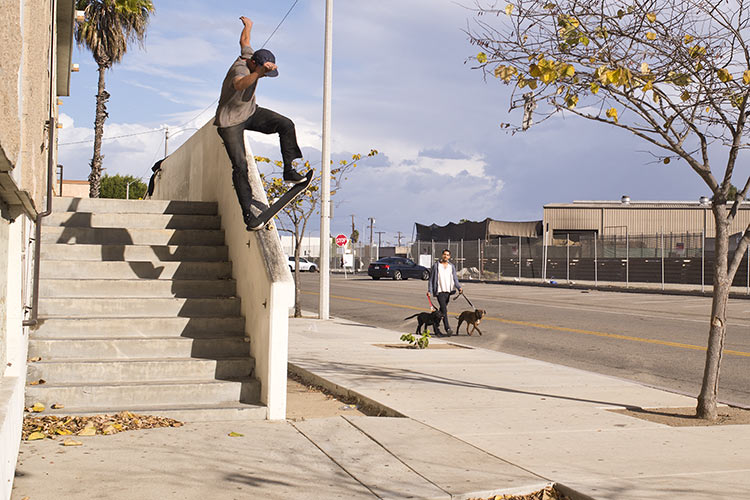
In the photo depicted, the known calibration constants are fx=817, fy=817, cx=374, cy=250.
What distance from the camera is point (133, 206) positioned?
10633mm

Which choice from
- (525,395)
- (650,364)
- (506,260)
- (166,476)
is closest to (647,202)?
(506,260)

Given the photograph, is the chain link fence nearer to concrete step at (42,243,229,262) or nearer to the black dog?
the black dog

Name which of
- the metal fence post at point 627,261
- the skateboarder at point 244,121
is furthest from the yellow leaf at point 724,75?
the metal fence post at point 627,261

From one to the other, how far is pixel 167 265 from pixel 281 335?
2502mm

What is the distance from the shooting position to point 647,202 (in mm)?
67000

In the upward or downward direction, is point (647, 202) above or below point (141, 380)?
above

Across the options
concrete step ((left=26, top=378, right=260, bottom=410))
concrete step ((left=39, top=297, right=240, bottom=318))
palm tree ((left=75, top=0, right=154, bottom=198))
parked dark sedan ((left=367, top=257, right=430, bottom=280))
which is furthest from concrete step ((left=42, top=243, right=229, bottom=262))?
parked dark sedan ((left=367, top=257, right=430, bottom=280))

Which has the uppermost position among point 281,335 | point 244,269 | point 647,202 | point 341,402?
point 647,202

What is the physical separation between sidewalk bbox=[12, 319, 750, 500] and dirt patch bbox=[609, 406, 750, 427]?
0.27 m

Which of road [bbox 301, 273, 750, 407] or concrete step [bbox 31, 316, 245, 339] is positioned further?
road [bbox 301, 273, 750, 407]

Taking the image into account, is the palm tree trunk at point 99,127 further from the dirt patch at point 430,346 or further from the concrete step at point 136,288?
the concrete step at point 136,288

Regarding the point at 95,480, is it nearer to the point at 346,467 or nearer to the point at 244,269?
the point at 346,467

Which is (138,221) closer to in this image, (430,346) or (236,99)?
(236,99)

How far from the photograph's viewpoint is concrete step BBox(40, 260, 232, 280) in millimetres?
8711
